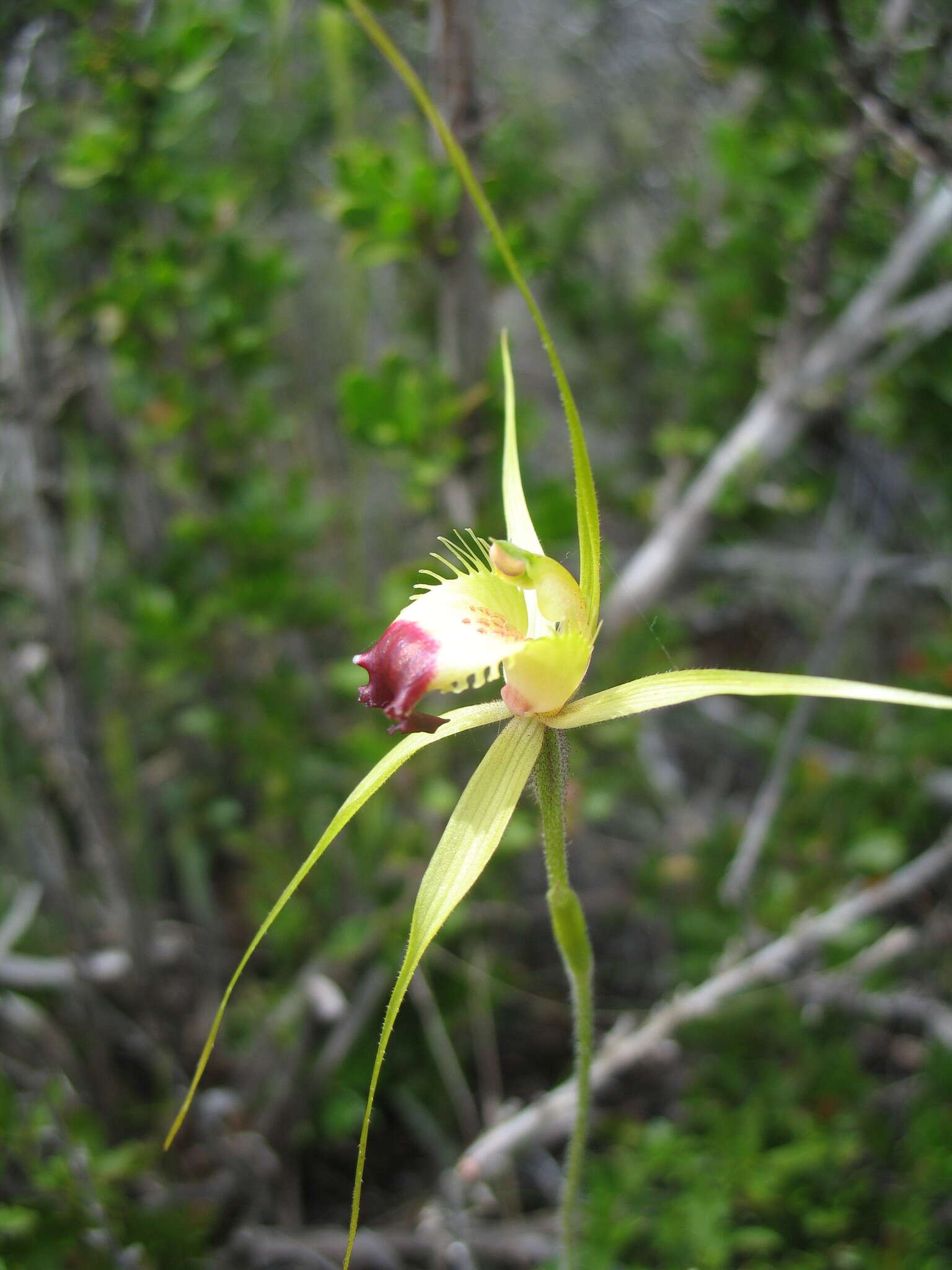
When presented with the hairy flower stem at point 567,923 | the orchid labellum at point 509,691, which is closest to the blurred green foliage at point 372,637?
the hairy flower stem at point 567,923

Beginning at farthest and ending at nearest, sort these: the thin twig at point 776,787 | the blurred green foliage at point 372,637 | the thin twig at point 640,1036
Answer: the thin twig at point 776,787
the blurred green foliage at point 372,637
the thin twig at point 640,1036

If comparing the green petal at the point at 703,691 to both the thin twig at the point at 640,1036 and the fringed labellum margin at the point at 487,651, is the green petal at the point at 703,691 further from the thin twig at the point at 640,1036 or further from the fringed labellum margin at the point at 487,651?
the thin twig at the point at 640,1036

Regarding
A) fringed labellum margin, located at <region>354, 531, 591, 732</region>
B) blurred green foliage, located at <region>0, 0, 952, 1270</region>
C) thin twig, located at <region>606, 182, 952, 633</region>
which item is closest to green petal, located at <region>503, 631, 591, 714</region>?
fringed labellum margin, located at <region>354, 531, 591, 732</region>

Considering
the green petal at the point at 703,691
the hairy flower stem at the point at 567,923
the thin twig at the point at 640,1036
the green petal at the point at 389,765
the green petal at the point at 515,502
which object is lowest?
the thin twig at the point at 640,1036

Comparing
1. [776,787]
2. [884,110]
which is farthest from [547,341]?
[776,787]

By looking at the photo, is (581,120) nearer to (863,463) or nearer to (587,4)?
(587,4)

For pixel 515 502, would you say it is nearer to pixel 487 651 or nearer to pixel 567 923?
pixel 487 651

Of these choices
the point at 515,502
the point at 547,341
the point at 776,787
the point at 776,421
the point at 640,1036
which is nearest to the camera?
the point at 547,341
